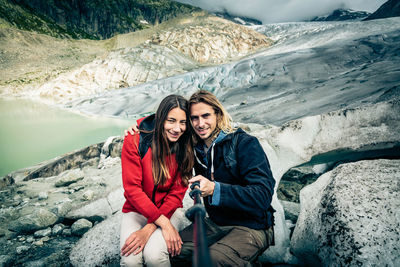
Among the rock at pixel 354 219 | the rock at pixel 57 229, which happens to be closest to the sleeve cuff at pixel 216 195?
the rock at pixel 354 219

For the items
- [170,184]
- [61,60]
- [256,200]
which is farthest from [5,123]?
[61,60]

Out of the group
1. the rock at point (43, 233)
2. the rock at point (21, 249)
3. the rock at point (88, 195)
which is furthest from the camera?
the rock at point (88, 195)

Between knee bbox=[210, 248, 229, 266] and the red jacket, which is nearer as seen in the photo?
knee bbox=[210, 248, 229, 266]

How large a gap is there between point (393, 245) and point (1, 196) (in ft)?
18.8

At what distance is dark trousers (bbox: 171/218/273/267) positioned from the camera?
1.36 m

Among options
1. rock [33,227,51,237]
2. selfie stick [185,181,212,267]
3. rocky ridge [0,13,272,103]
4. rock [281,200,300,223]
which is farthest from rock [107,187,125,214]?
rocky ridge [0,13,272,103]

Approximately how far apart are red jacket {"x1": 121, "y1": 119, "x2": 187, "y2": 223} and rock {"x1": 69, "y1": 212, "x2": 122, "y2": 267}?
1.82 ft

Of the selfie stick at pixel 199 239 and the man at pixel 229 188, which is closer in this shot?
the selfie stick at pixel 199 239

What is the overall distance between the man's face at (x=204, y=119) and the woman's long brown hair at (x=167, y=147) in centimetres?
13

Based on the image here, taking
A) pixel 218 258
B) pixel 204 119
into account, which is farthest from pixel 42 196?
pixel 218 258

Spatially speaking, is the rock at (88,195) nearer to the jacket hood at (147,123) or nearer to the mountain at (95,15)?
the jacket hood at (147,123)

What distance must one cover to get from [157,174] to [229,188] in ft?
2.39

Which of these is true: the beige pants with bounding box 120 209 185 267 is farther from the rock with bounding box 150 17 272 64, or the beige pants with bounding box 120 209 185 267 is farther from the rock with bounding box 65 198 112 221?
the rock with bounding box 150 17 272 64

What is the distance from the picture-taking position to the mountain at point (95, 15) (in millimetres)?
84500
